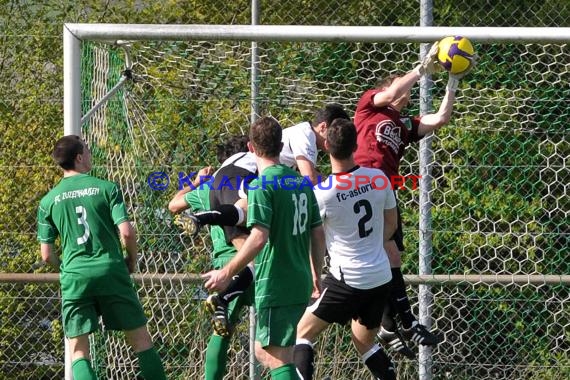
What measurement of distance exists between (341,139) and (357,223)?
1.74 ft

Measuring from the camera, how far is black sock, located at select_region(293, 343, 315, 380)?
6906 millimetres

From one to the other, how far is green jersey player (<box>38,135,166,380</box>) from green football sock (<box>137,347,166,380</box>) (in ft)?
0.04

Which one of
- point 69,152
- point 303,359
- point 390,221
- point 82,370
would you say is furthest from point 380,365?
point 69,152

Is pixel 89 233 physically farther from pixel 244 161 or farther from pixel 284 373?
pixel 284 373

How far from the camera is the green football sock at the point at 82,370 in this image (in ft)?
22.5

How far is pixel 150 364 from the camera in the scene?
22.9 feet

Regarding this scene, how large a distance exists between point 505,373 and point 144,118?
3.36 m

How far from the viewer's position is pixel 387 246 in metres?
7.23

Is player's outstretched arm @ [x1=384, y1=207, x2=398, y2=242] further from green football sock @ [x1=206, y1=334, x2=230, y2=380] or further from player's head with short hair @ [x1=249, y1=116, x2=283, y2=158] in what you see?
green football sock @ [x1=206, y1=334, x2=230, y2=380]

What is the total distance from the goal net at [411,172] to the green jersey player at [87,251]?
111 centimetres

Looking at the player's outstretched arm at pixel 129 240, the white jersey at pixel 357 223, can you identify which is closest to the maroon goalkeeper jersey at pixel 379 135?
the white jersey at pixel 357 223

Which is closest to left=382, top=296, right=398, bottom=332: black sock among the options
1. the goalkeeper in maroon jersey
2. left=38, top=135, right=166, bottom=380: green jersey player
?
the goalkeeper in maroon jersey

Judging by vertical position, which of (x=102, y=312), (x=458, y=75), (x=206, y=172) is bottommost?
(x=102, y=312)

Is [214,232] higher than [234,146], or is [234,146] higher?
[234,146]
